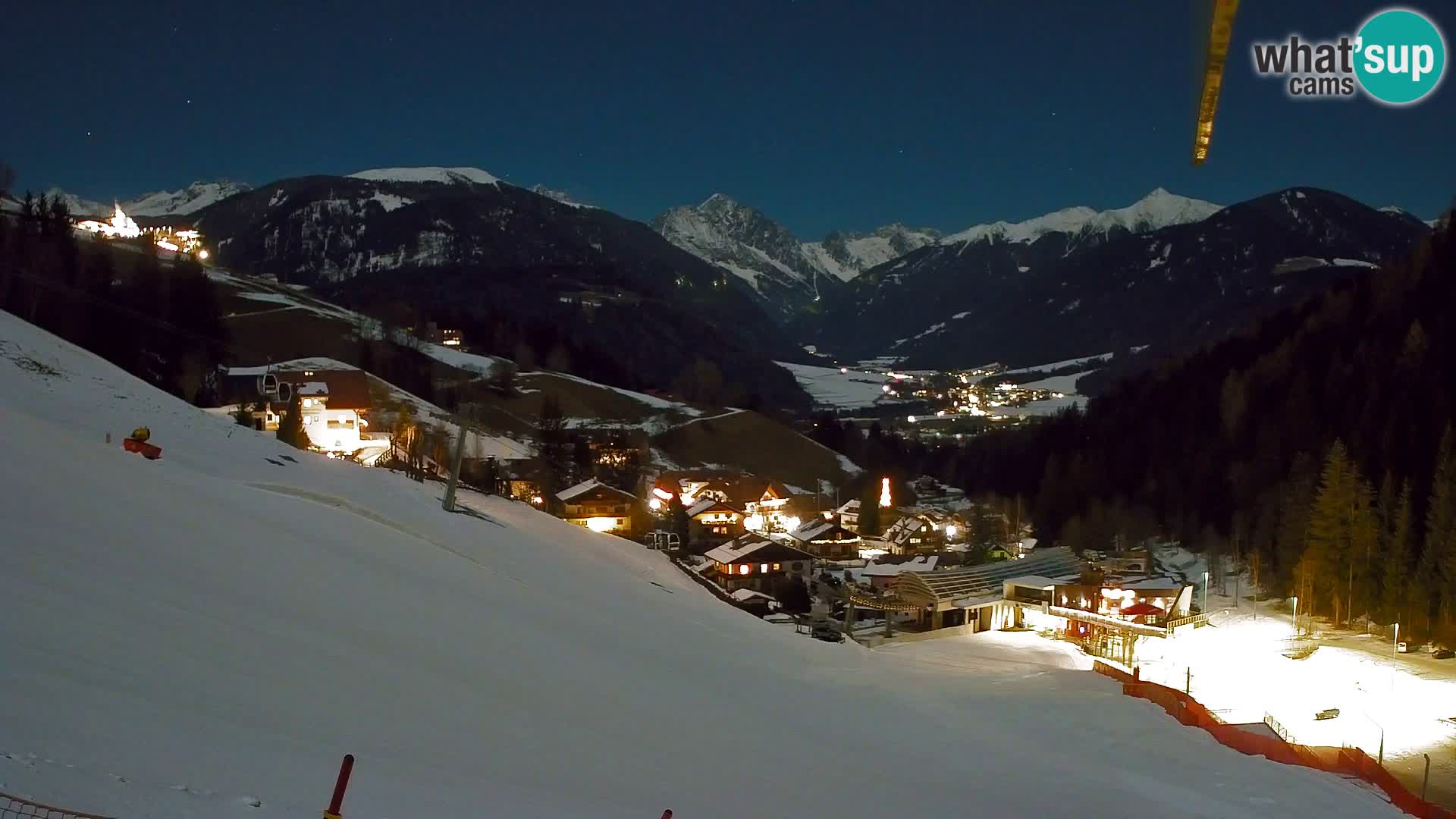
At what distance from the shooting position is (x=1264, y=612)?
4119cm

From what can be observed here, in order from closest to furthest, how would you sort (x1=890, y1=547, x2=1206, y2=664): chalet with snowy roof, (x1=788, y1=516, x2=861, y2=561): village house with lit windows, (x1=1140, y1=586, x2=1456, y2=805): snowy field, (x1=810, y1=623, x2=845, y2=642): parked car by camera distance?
(x1=1140, y1=586, x2=1456, y2=805): snowy field → (x1=810, y1=623, x2=845, y2=642): parked car → (x1=890, y1=547, x2=1206, y2=664): chalet with snowy roof → (x1=788, y1=516, x2=861, y2=561): village house with lit windows

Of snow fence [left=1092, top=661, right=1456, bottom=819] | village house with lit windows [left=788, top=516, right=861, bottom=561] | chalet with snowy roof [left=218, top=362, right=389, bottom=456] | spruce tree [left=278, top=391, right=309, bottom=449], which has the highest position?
chalet with snowy roof [left=218, top=362, right=389, bottom=456]

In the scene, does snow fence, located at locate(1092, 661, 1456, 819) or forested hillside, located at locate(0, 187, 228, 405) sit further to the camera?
forested hillside, located at locate(0, 187, 228, 405)

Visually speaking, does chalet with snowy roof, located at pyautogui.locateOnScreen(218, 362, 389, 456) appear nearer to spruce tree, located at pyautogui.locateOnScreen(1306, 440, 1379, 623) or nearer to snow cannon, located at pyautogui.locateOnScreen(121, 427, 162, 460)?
snow cannon, located at pyautogui.locateOnScreen(121, 427, 162, 460)

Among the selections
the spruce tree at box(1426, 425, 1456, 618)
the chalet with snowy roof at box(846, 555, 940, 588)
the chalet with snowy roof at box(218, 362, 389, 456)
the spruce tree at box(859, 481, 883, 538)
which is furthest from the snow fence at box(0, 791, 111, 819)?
the spruce tree at box(859, 481, 883, 538)

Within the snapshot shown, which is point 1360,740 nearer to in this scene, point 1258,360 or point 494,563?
point 494,563

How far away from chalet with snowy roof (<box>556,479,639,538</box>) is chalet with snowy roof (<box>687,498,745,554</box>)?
4.36 meters

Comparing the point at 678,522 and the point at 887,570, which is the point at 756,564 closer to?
the point at 887,570

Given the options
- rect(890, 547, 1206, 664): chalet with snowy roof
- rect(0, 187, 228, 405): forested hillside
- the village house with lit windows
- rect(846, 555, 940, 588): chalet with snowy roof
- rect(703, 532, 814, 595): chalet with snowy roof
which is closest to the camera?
rect(890, 547, 1206, 664): chalet with snowy roof

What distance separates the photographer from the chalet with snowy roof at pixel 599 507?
184 ft

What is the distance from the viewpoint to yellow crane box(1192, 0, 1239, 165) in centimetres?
2000

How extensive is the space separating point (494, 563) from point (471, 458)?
41500 millimetres

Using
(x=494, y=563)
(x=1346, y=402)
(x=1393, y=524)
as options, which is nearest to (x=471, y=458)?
(x=494, y=563)

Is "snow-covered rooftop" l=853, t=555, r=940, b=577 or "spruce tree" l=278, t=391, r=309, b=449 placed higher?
"spruce tree" l=278, t=391, r=309, b=449
